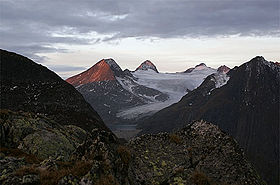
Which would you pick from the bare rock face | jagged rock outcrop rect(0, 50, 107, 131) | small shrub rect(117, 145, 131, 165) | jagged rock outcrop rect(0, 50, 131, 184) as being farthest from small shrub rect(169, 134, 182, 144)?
jagged rock outcrop rect(0, 50, 107, 131)

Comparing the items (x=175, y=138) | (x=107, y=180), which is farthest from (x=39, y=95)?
(x=107, y=180)

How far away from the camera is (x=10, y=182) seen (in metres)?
11.4

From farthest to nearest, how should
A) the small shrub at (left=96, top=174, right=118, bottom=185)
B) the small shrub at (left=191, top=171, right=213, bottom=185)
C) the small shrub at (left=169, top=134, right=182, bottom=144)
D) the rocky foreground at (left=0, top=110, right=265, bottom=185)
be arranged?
the small shrub at (left=169, top=134, right=182, bottom=144), the small shrub at (left=191, top=171, right=213, bottom=185), the rocky foreground at (left=0, top=110, right=265, bottom=185), the small shrub at (left=96, top=174, right=118, bottom=185)

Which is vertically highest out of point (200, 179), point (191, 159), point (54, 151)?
point (191, 159)

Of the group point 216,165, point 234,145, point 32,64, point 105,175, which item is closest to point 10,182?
point 105,175

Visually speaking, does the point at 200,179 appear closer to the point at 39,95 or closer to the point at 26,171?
the point at 26,171

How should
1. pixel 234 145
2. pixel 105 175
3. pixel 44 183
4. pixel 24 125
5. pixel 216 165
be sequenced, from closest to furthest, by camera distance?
pixel 44 183 → pixel 105 175 → pixel 216 165 → pixel 234 145 → pixel 24 125

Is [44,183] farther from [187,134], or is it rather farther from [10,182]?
[187,134]

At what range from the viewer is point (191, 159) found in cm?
1609

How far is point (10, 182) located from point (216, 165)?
10.8 metres

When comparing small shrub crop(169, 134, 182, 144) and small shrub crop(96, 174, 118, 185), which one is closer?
small shrub crop(96, 174, 118, 185)

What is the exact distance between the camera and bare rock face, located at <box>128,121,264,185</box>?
14359mm

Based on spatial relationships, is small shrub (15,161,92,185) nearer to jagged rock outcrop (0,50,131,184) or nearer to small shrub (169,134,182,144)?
jagged rock outcrop (0,50,131,184)

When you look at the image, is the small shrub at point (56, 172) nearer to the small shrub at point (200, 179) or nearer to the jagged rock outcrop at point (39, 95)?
the small shrub at point (200, 179)
